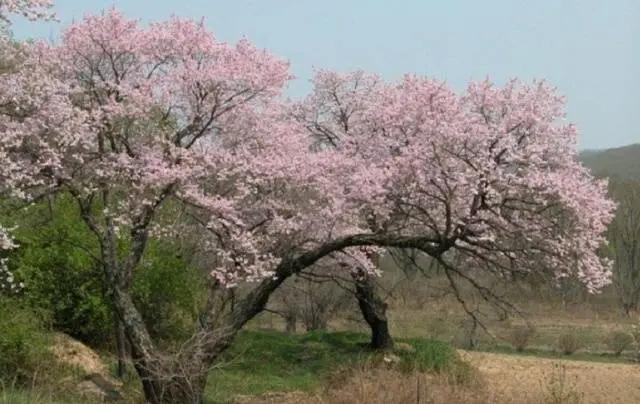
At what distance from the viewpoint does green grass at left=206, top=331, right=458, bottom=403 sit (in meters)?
15.4

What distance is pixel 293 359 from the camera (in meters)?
18.7

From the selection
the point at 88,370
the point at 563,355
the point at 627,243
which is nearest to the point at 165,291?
the point at 88,370

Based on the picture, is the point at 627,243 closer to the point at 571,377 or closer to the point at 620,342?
the point at 620,342

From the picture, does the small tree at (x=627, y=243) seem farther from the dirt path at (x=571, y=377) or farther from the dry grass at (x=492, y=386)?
the dry grass at (x=492, y=386)

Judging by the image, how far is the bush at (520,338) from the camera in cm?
2808

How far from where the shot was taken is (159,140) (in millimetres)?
12750

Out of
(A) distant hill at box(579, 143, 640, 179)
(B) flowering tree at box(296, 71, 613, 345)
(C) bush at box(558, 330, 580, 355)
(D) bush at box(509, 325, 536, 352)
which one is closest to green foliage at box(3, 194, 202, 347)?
(B) flowering tree at box(296, 71, 613, 345)

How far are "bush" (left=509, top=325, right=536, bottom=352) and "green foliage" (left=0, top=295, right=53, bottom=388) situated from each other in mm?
19430

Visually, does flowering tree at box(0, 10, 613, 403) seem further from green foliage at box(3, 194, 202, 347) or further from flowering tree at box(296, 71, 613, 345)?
green foliage at box(3, 194, 202, 347)

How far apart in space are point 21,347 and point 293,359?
801 centimetres

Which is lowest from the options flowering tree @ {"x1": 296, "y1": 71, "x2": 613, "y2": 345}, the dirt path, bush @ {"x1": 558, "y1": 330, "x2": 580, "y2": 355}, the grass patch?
the dirt path

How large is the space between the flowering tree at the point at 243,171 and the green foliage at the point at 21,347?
163 centimetres

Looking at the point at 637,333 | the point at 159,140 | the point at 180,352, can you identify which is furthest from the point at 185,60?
the point at 637,333

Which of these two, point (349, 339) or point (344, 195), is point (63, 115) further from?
point (349, 339)
